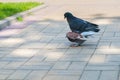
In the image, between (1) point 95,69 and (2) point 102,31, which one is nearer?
(1) point 95,69

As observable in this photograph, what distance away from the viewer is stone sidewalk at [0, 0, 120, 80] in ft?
20.9

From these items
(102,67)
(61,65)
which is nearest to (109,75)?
(102,67)

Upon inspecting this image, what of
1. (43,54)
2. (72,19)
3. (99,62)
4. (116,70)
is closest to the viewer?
(116,70)

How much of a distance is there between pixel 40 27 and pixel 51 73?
5.07 meters

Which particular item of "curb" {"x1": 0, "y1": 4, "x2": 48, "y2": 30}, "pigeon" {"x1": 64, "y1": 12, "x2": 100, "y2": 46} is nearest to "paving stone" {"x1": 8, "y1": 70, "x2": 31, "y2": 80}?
"pigeon" {"x1": 64, "y1": 12, "x2": 100, "y2": 46}

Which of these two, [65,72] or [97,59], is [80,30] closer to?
[97,59]

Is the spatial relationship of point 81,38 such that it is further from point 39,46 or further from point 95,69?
point 95,69

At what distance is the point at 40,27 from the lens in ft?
37.4

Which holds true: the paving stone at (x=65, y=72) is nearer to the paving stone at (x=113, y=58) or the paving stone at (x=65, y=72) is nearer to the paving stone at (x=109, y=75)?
the paving stone at (x=109, y=75)

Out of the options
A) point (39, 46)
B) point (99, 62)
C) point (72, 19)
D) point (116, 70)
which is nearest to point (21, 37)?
point (39, 46)

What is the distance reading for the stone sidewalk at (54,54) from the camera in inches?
250

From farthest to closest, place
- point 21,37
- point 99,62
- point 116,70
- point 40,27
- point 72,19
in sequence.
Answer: point 40,27 → point 21,37 → point 72,19 → point 99,62 → point 116,70

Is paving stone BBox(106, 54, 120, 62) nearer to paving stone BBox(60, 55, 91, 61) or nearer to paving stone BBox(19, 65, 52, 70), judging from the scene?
paving stone BBox(60, 55, 91, 61)

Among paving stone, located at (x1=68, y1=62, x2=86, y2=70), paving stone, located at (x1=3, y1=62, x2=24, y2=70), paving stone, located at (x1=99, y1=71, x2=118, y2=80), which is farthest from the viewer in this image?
paving stone, located at (x1=3, y1=62, x2=24, y2=70)
